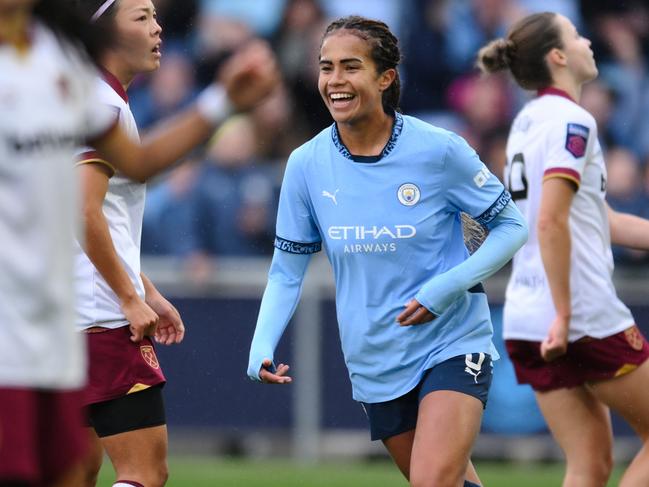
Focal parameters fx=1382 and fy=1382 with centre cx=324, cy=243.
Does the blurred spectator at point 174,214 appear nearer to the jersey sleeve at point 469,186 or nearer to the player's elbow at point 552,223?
the player's elbow at point 552,223

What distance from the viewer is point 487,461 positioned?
1105cm

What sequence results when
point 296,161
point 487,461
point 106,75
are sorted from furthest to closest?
point 487,461 < point 296,161 < point 106,75

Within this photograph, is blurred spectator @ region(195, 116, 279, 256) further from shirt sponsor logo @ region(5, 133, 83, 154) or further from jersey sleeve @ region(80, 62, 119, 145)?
shirt sponsor logo @ region(5, 133, 83, 154)

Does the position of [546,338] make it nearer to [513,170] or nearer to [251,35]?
[513,170]

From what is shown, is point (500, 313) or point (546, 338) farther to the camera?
point (500, 313)

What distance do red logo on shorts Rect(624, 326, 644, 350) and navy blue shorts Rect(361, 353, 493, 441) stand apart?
122cm

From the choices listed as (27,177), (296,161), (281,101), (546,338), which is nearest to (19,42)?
(27,177)

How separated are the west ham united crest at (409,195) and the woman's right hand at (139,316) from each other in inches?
44.0

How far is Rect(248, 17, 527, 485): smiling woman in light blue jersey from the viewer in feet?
18.4

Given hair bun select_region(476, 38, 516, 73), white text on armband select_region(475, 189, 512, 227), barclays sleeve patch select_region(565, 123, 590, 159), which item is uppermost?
hair bun select_region(476, 38, 516, 73)

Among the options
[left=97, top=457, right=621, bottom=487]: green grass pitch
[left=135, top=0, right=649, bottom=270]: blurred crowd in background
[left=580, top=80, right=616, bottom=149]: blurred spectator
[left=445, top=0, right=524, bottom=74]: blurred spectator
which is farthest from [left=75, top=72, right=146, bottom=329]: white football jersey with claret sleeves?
[left=445, top=0, right=524, bottom=74]: blurred spectator

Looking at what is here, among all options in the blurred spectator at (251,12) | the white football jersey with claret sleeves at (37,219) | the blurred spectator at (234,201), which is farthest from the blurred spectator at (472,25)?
the white football jersey with claret sleeves at (37,219)

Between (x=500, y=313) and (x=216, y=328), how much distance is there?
2.31m

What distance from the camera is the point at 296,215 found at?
5895mm
